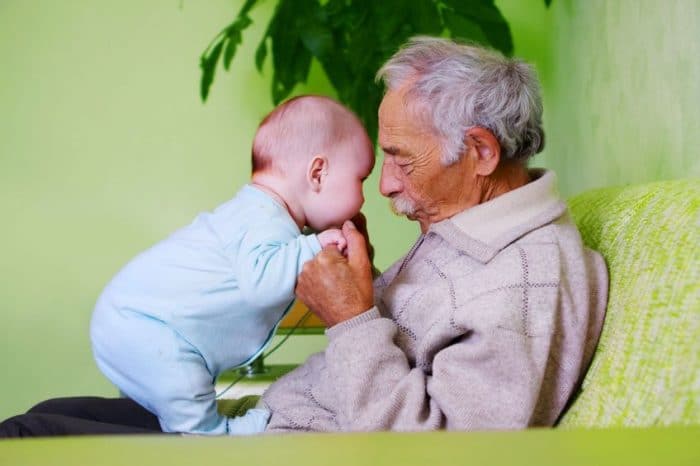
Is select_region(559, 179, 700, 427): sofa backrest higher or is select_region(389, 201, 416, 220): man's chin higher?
select_region(389, 201, 416, 220): man's chin

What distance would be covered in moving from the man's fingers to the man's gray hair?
19 centimetres

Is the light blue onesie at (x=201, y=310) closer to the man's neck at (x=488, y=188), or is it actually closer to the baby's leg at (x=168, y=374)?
the baby's leg at (x=168, y=374)

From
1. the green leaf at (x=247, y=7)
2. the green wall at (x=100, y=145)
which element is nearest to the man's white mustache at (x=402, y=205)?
the green leaf at (x=247, y=7)

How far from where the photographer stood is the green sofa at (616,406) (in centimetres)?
50

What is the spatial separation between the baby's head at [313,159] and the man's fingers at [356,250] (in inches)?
5.3

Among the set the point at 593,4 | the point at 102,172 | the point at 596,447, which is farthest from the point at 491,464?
the point at 102,172

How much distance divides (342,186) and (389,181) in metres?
0.11

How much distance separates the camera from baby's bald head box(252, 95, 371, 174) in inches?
64.0

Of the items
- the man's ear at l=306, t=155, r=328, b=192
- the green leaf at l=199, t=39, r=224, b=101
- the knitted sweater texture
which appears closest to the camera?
the knitted sweater texture

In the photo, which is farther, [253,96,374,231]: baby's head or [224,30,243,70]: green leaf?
[224,30,243,70]: green leaf

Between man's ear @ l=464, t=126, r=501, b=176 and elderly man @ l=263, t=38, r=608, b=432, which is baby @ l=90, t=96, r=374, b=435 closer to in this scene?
elderly man @ l=263, t=38, r=608, b=432

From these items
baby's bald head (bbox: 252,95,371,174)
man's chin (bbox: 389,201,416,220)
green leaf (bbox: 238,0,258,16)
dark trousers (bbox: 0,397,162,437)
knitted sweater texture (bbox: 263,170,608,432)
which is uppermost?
green leaf (bbox: 238,0,258,16)

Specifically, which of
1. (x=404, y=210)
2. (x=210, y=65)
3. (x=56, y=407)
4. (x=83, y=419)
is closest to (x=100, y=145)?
(x=210, y=65)

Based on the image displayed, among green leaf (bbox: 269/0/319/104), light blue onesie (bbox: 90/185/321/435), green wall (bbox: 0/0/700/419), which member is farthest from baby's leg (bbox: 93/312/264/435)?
green wall (bbox: 0/0/700/419)
